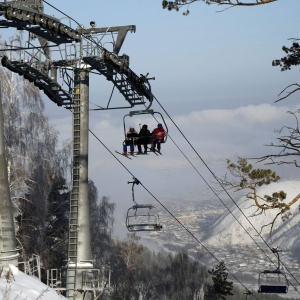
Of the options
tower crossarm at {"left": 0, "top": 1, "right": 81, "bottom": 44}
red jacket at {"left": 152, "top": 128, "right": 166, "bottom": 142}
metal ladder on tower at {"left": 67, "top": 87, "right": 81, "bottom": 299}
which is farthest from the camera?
red jacket at {"left": 152, "top": 128, "right": 166, "bottom": 142}

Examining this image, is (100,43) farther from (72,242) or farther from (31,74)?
(72,242)

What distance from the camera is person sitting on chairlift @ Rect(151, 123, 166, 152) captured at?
22.1 m

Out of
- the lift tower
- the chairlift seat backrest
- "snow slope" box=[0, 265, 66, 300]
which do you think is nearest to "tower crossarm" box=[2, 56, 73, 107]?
the lift tower

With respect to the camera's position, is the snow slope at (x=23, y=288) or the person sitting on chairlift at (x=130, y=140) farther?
the person sitting on chairlift at (x=130, y=140)

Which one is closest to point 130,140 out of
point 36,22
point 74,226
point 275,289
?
point 74,226

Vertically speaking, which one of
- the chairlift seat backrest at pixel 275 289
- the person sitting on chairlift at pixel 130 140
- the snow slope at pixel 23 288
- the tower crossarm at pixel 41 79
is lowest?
the chairlift seat backrest at pixel 275 289

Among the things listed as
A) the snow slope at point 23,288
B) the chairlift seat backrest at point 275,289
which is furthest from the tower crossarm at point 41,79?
the chairlift seat backrest at point 275,289

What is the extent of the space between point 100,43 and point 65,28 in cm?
132

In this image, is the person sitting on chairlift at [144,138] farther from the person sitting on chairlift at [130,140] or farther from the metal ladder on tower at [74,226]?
the metal ladder on tower at [74,226]

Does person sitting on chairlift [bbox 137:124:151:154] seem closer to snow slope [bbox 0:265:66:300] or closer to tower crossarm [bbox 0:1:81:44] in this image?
tower crossarm [bbox 0:1:81:44]

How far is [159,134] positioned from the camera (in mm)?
22188

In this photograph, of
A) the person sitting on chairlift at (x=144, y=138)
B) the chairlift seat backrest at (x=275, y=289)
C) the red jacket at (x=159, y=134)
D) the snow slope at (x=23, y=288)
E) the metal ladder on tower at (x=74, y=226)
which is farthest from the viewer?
the chairlift seat backrest at (x=275, y=289)

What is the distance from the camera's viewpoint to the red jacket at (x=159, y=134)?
72.5ft

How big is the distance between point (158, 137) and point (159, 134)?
0.31 ft
